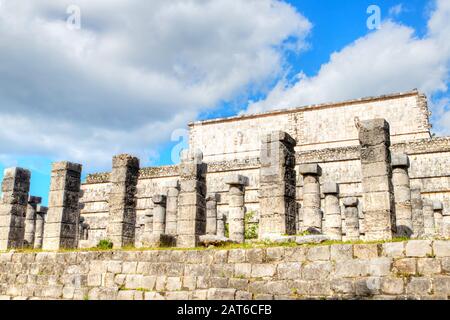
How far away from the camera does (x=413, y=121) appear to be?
3102cm

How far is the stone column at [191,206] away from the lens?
43.8 ft

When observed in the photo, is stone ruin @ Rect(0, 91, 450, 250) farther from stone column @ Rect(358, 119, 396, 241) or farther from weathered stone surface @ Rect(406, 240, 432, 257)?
weathered stone surface @ Rect(406, 240, 432, 257)

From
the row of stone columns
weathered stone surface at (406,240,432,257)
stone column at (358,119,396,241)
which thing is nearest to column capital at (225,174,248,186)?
the row of stone columns

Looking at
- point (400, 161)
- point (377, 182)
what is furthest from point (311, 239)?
point (400, 161)

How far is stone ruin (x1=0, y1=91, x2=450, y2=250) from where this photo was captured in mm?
11648

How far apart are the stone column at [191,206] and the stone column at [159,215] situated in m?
7.37

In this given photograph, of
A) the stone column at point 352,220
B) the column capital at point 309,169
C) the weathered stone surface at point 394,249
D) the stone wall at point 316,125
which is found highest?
the stone wall at point 316,125

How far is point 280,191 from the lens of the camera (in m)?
12.5

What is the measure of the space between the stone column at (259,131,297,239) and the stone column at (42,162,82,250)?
20.7 feet

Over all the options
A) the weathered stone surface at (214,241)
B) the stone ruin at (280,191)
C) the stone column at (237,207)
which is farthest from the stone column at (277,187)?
the stone column at (237,207)

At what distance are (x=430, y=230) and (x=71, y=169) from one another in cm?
1402

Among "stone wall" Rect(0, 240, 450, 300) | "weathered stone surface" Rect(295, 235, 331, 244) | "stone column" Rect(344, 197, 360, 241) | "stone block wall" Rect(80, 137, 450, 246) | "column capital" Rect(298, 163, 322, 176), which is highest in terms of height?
"stone block wall" Rect(80, 137, 450, 246)

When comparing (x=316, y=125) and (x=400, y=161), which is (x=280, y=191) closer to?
(x=400, y=161)

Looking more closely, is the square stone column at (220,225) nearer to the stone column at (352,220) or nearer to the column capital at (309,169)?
the stone column at (352,220)
